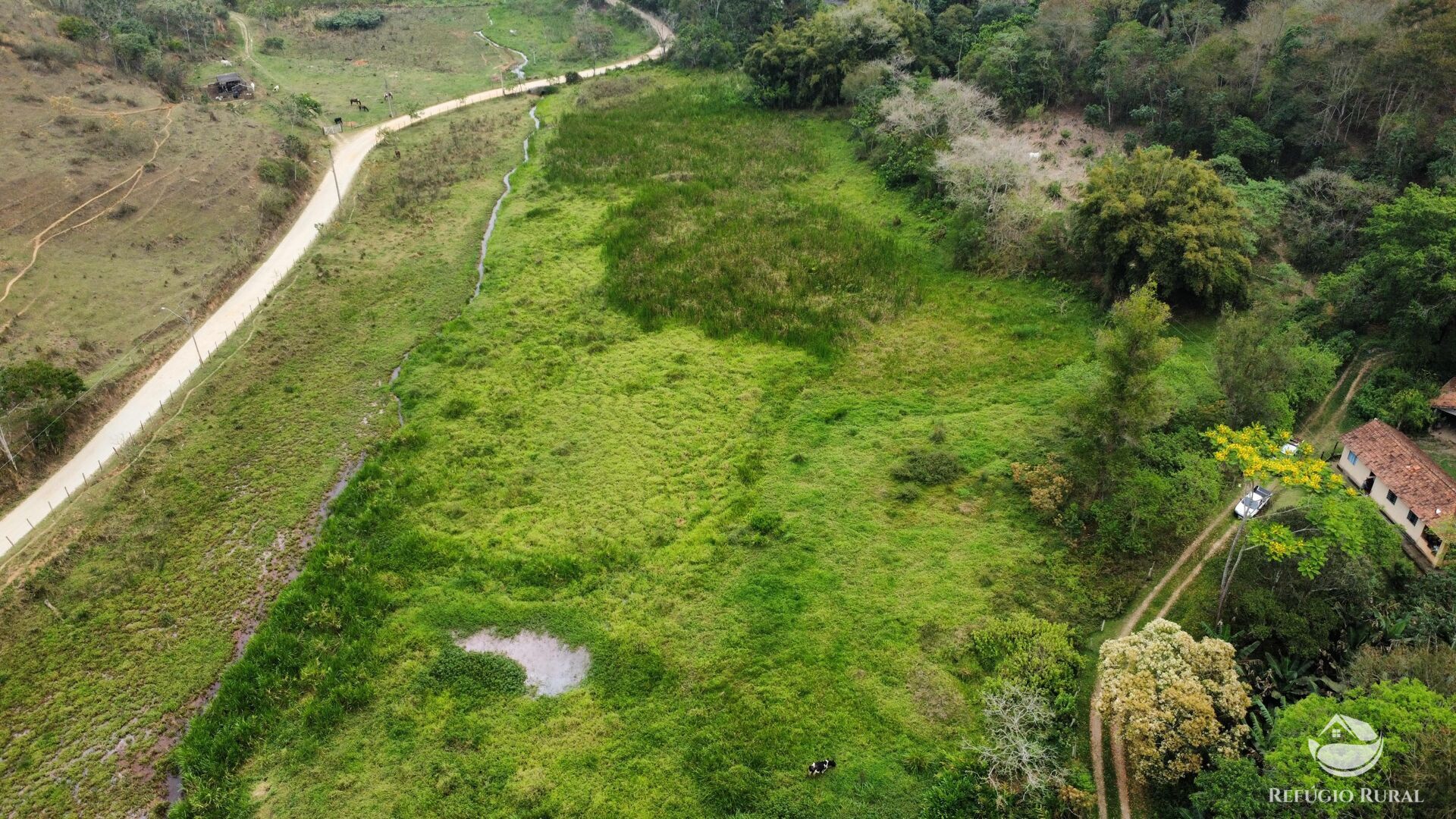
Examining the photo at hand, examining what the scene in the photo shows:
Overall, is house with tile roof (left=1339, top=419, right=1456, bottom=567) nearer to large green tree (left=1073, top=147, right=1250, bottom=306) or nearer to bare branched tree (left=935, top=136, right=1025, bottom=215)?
large green tree (left=1073, top=147, right=1250, bottom=306)

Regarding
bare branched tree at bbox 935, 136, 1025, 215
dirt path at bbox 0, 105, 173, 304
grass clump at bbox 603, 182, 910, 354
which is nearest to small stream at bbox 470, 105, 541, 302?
grass clump at bbox 603, 182, 910, 354

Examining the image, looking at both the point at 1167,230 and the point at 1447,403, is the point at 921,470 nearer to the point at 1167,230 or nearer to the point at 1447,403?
the point at 1167,230

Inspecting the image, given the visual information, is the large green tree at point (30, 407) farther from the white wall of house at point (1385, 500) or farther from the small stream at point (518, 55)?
the small stream at point (518, 55)

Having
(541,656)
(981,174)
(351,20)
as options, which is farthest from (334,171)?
(351,20)

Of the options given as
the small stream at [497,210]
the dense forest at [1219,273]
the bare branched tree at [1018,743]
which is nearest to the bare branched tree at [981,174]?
the dense forest at [1219,273]

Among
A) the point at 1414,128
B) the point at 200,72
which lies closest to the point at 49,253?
the point at 200,72

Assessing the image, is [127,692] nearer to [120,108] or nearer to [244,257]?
[244,257]
